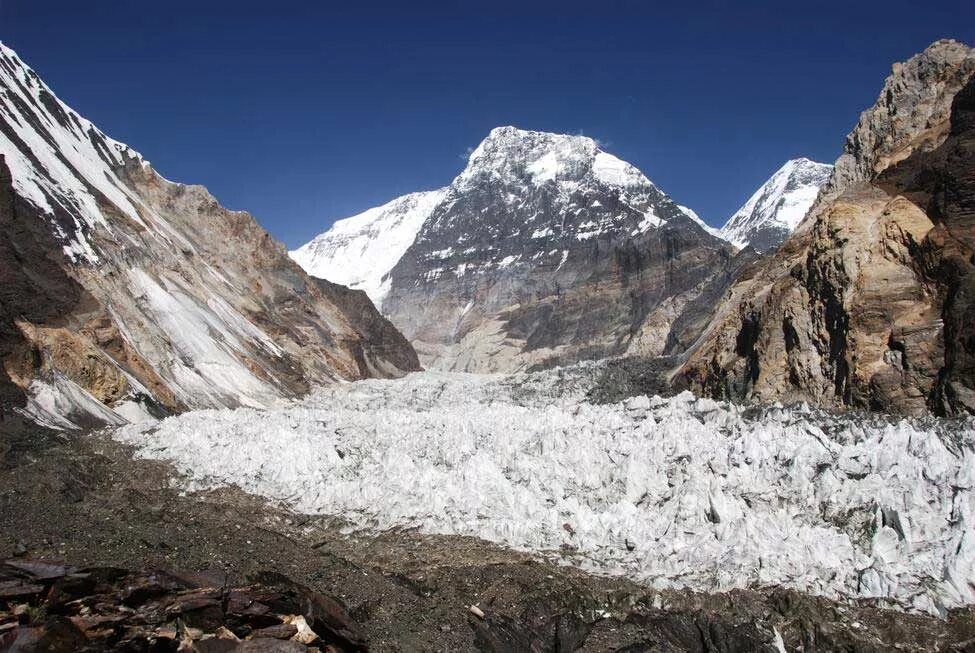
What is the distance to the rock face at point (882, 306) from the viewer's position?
19.5m

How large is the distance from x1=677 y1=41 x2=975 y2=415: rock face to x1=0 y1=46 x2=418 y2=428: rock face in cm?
2349

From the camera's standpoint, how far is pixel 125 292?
35781 mm

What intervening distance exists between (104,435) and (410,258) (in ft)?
551

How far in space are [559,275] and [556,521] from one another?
430 ft

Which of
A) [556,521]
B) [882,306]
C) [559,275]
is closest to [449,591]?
[556,521]

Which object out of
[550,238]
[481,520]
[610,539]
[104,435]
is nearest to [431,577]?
[481,520]

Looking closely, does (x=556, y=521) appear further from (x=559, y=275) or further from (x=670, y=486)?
(x=559, y=275)

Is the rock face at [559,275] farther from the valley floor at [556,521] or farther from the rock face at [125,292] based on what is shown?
the valley floor at [556,521]

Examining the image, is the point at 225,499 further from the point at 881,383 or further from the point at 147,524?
the point at 881,383

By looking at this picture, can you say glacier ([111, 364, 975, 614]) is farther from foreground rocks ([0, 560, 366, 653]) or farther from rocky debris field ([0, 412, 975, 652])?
foreground rocks ([0, 560, 366, 653])

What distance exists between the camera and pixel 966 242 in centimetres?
2034

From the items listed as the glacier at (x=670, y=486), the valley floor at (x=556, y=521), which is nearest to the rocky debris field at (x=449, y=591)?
the valley floor at (x=556, y=521)

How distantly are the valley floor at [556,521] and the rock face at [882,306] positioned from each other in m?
4.70

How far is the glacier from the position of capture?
40.6 feet
